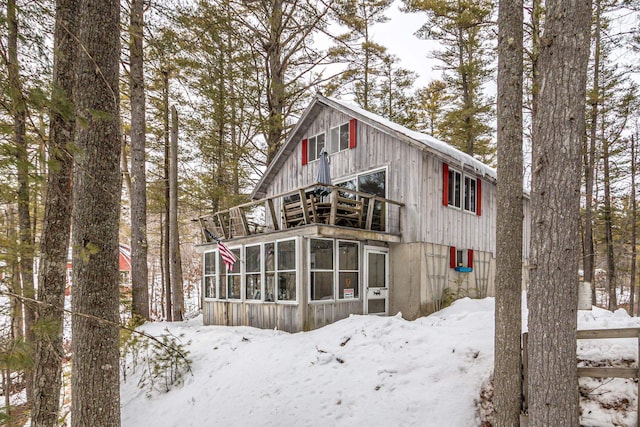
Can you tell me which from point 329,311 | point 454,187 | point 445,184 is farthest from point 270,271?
point 454,187

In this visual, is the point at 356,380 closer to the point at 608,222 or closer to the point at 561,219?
the point at 561,219

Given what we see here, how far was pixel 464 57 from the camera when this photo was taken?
17.5 m

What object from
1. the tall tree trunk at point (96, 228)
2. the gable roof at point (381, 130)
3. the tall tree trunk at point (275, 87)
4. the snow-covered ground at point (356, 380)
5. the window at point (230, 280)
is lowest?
the snow-covered ground at point (356, 380)

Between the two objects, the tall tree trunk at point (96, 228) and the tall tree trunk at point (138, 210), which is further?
the tall tree trunk at point (138, 210)

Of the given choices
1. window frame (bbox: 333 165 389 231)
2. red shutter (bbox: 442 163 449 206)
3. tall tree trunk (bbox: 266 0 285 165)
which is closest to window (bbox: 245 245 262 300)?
window frame (bbox: 333 165 389 231)

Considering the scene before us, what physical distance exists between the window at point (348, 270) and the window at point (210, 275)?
4506mm

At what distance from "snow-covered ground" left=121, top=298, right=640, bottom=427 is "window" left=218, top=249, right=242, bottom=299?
7.65 feet

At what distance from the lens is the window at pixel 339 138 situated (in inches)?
467

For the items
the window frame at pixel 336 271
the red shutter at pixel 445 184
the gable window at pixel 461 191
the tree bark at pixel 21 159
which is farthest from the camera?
the gable window at pixel 461 191

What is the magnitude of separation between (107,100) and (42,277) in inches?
95.9

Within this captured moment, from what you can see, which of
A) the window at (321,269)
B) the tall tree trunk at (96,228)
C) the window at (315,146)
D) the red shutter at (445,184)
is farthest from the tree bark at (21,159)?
the red shutter at (445,184)

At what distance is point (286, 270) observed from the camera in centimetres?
912

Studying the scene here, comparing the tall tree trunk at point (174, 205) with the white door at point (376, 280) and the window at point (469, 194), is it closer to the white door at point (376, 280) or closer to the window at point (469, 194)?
the white door at point (376, 280)

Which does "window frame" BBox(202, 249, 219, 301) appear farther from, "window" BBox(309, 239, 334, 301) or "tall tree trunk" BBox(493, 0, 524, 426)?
"tall tree trunk" BBox(493, 0, 524, 426)
